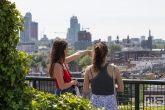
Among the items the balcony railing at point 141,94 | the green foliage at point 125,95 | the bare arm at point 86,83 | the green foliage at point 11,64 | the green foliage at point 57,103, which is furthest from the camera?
the green foliage at point 125,95

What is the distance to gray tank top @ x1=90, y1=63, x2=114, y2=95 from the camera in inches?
177

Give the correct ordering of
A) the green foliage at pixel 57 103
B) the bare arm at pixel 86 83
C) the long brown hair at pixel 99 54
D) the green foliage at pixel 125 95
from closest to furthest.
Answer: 1. the green foliage at pixel 57 103
2. the long brown hair at pixel 99 54
3. the bare arm at pixel 86 83
4. the green foliage at pixel 125 95

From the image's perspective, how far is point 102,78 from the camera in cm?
452

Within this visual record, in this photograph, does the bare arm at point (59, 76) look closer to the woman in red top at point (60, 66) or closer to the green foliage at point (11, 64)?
the woman in red top at point (60, 66)

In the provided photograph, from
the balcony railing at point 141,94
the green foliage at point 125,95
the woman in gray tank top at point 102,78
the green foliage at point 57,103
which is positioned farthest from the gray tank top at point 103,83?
the green foliage at point 125,95

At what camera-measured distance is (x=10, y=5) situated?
114 inches

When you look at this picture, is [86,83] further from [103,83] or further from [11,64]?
[11,64]

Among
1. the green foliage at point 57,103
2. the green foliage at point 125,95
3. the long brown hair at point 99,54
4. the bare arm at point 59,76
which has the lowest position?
the green foliage at point 125,95

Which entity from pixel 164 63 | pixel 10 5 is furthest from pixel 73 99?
pixel 164 63

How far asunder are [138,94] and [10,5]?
367 cm

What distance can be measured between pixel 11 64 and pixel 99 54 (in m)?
1.78

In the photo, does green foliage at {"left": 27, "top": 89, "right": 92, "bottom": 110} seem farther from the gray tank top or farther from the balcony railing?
the balcony railing

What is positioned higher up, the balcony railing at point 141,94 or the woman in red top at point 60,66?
the woman in red top at point 60,66

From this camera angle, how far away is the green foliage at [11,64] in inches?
111
